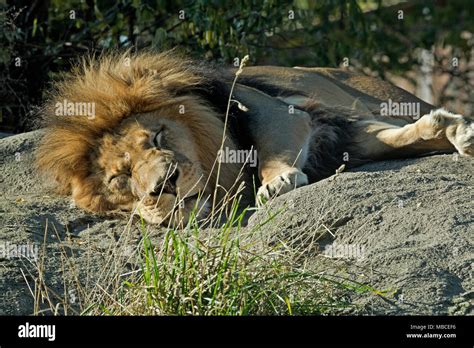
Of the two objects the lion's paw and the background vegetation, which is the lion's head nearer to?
the lion's paw

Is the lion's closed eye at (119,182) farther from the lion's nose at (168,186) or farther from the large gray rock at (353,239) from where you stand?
the lion's nose at (168,186)

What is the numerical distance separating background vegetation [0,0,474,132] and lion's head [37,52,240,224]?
169 centimetres

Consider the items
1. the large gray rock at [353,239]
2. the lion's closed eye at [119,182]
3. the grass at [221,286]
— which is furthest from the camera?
the lion's closed eye at [119,182]

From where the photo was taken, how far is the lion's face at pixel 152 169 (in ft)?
14.9

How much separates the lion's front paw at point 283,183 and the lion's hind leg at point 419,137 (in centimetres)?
67

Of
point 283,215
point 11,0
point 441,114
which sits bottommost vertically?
point 283,215

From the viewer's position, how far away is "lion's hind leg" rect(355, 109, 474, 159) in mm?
4867

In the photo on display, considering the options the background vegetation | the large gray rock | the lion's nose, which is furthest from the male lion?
the background vegetation

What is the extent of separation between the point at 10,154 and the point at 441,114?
2656 millimetres

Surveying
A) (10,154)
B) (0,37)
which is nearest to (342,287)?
(10,154)

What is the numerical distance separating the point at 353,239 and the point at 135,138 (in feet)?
4.19

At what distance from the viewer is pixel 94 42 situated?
26.3ft

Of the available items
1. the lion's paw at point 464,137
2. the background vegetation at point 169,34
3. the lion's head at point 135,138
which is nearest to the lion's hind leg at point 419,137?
the lion's paw at point 464,137
